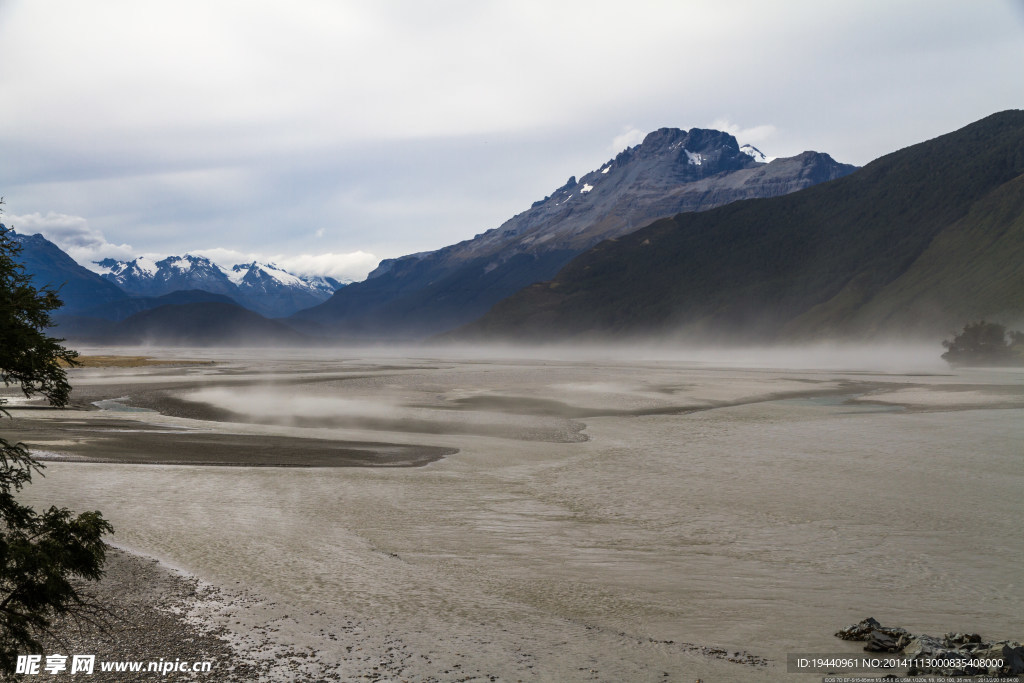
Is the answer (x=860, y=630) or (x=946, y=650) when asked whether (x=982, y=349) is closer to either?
(x=860, y=630)

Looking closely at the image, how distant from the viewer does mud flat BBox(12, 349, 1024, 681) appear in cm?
1495

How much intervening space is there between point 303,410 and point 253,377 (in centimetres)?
4500

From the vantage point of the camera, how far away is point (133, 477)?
30.3 meters

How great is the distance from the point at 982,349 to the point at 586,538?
12514cm

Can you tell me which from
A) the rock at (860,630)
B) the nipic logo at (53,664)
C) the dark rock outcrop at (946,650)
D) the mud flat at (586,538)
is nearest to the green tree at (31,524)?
the nipic logo at (53,664)

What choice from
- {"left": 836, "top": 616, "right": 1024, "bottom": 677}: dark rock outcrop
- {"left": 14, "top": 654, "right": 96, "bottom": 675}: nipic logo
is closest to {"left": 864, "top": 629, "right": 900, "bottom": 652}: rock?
{"left": 836, "top": 616, "right": 1024, "bottom": 677}: dark rock outcrop

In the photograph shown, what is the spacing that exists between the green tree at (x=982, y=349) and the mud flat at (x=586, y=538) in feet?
278

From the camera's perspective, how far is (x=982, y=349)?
12156cm

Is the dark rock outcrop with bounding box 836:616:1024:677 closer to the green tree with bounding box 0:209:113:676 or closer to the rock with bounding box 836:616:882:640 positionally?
the rock with bounding box 836:616:882:640

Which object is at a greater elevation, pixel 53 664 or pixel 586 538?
pixel 586 538

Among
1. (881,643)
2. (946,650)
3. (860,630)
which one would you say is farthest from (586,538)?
(946,650)

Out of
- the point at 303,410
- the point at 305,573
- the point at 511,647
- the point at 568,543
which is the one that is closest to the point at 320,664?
the point at 511,647

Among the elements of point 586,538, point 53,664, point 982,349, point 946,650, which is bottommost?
point 53,664

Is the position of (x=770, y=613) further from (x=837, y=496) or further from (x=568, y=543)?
(x=837, y=496)
